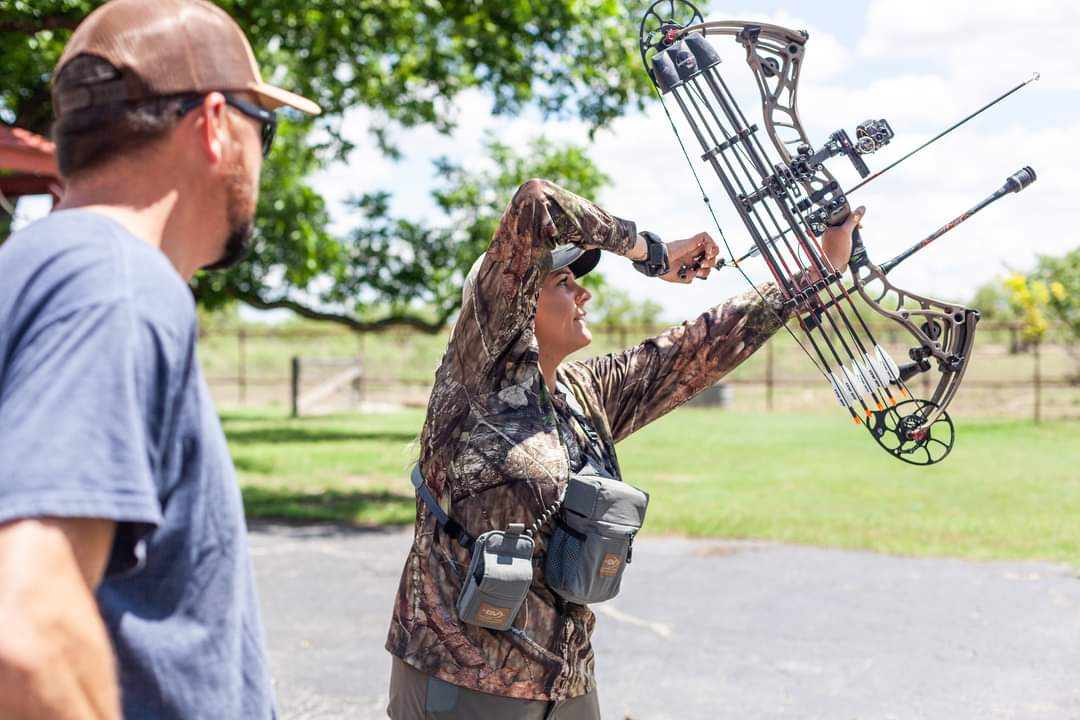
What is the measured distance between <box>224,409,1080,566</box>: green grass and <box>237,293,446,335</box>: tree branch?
1809 millimetres

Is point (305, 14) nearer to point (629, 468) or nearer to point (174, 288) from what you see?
point (629, 468)

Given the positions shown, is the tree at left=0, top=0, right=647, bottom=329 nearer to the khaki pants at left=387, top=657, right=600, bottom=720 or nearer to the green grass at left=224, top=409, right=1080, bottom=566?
the green grass at left=224, top=409, right=1080, bottom=566

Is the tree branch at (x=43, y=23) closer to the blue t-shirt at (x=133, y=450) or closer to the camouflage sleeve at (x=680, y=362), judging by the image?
the camouflage sleeve at (x=680, y=362)

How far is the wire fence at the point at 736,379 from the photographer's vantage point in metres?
24.4

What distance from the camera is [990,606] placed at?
7.17 m

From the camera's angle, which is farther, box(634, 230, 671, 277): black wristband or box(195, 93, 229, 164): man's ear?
box(634, 230, 671, 277): black wristband

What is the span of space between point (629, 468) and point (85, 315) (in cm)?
1301

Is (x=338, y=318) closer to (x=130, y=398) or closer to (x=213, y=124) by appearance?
(x=213, y=124)

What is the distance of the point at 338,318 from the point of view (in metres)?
19.4

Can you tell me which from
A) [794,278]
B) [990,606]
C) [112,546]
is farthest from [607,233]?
[990,606]

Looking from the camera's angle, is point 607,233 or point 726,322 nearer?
point 607,233

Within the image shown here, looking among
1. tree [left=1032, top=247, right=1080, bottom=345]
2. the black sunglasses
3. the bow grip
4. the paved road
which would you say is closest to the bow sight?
the bow grip

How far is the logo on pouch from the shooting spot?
8.90ft

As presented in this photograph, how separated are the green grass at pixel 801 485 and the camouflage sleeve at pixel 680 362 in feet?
20.0
